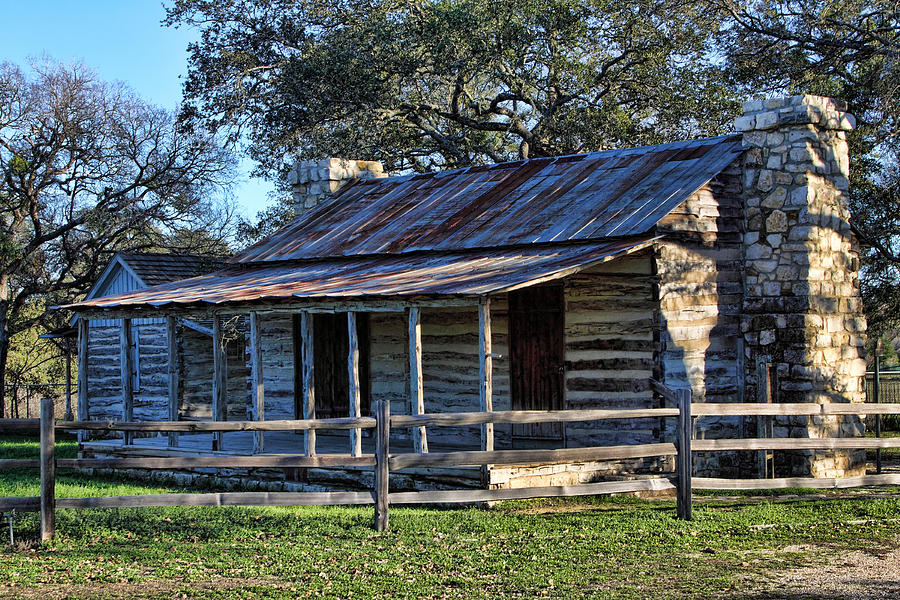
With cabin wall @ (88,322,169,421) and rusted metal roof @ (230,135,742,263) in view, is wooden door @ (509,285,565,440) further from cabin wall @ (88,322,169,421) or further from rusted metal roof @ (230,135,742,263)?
cabin wall @ (88,322,169,421)

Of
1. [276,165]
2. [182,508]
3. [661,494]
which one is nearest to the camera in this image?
[182,508]

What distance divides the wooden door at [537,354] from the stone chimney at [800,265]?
8.50ft

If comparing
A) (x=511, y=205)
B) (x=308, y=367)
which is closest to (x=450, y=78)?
(x=511, y=205)

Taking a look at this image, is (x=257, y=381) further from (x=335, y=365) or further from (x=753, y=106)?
(x=753, y=106)

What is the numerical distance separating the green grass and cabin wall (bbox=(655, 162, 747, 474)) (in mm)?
2428

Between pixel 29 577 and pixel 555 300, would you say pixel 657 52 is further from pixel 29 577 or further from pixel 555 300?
pixel 29 577

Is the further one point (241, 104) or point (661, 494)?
point (241, 104)

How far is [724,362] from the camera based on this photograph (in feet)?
46.5

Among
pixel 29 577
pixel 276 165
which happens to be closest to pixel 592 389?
pixel 29 577

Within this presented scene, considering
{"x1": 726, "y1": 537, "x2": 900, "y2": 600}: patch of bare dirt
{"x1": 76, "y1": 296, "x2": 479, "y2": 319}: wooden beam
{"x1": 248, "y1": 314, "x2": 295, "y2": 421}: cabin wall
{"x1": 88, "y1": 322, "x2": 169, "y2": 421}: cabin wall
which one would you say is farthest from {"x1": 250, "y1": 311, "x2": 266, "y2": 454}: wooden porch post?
{"x1": 88, "y1": 322, "x2": 169, "y2": 421}: cabin wall

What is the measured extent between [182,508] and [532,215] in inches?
270

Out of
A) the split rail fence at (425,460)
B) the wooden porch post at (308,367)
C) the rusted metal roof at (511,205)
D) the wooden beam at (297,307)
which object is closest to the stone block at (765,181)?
the rusted metal roof at (511,205)

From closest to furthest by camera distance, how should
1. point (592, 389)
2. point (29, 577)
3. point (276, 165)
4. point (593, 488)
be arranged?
point (29, 577) → point (593, 488) → point (592, 389) → point (276, 165)

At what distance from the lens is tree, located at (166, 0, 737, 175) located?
2470 centimetres
